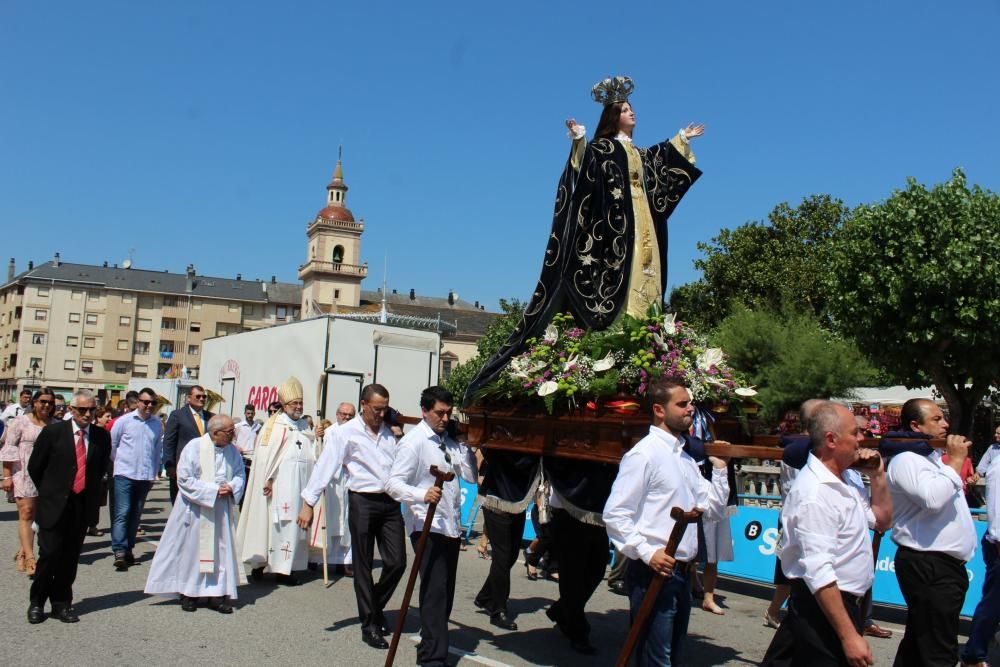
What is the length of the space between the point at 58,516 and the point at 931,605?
21.5 feet

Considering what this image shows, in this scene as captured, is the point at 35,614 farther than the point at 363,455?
No

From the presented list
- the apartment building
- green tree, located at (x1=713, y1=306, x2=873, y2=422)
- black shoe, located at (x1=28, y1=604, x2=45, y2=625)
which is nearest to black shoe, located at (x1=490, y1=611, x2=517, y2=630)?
black shoe, located at (x1=28, y1=604, x2=45, y2=625)

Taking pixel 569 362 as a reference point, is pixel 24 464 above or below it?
below

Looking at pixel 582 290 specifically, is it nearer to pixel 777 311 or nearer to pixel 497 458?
pixel 497 458

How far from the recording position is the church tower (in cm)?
10744

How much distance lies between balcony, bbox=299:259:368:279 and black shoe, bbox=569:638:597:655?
10377 cm

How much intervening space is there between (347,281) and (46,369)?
35.3m

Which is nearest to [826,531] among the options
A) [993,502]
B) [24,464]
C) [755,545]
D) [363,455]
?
[993,502]

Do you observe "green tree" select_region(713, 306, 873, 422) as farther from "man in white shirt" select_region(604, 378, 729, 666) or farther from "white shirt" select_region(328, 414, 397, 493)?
"man in white shirt" select_region(604, 378, 729, 666)

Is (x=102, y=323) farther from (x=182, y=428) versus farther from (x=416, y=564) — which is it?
(x=416, y=564)

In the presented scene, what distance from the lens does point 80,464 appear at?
321 inches

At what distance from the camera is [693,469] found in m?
4.91

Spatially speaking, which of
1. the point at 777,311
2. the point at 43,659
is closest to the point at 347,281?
the point at 777,311

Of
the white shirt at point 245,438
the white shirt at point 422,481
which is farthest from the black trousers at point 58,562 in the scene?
the white shirt at point 245,438
